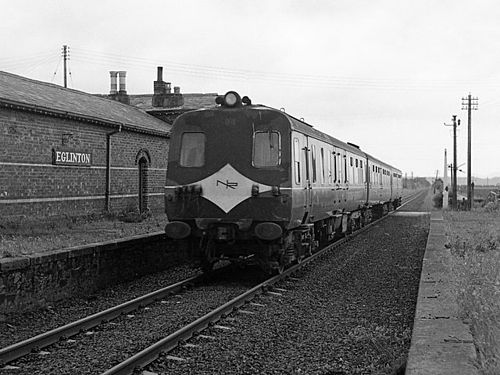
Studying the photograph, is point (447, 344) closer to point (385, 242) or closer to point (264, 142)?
point (264, 142)

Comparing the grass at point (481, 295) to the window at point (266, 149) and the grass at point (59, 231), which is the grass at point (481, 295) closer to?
the window at point (266, 149)

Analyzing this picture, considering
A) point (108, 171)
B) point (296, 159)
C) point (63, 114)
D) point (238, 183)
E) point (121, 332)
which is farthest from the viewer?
point (108, 171)

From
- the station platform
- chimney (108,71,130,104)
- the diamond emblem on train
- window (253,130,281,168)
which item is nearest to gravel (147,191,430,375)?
the station platform

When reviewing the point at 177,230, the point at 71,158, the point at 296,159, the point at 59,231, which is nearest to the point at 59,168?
the point at 71,158

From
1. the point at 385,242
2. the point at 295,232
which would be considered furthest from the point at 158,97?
the point at 295,232

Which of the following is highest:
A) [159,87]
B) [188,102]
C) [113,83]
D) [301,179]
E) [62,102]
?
[113,83]

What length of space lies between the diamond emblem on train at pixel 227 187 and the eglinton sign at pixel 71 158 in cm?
824

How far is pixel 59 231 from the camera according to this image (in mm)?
14703

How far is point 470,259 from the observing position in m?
12.0

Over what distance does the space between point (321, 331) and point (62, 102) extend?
47.7ft

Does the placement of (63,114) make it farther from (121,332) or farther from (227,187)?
(121,332)

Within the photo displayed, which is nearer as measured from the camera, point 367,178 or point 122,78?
point 367,178

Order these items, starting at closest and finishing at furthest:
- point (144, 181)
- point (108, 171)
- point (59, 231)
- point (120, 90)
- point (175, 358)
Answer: point (175, 358) < point (59, 231) < point (108, 171) < point (144, 181) < point (120, 90)

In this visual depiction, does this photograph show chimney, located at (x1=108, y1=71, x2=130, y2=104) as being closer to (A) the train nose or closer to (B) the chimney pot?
(B) the chimney pot
